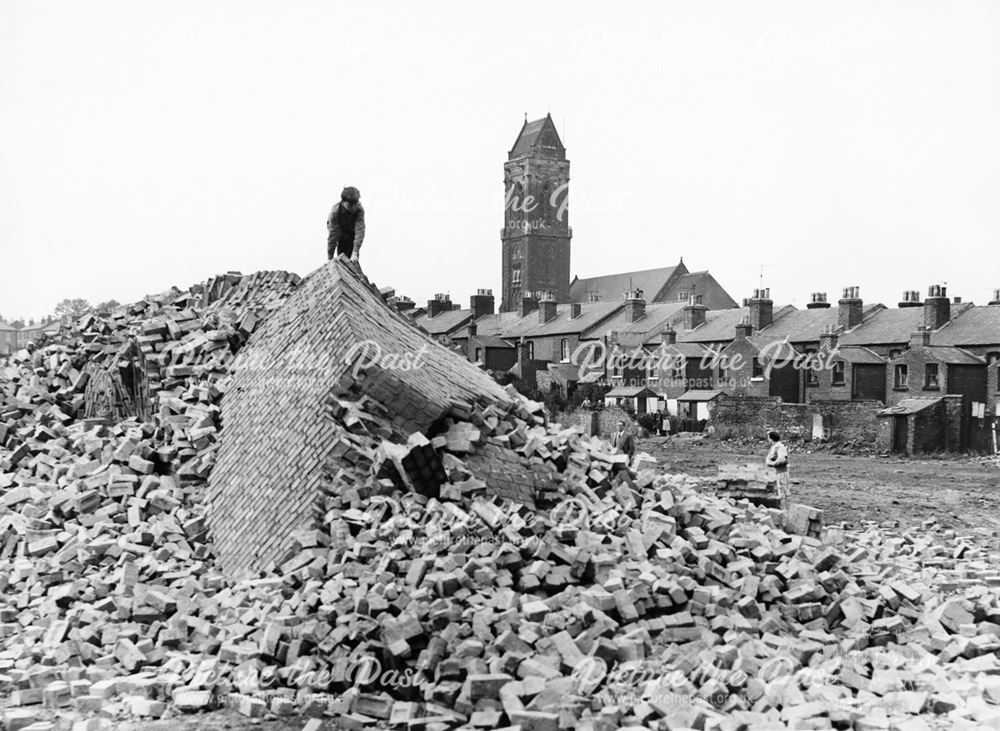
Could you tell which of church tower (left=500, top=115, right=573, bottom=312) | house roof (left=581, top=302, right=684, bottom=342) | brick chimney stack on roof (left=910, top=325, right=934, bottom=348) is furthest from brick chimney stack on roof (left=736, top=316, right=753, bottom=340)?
church tower (left=500, top=115, right=573, bottom=312)

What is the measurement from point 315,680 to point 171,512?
4.07 metres

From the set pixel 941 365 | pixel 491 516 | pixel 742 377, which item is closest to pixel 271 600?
pixel 491 516

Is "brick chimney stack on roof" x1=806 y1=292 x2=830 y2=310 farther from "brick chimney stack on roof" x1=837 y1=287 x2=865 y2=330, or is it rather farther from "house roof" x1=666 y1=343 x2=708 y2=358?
"house roof" x1=666 y1=343 x2=708 y2=358

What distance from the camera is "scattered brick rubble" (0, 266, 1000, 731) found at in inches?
300

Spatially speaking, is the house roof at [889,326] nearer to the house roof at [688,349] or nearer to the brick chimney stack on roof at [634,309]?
the house roof at [688,349]

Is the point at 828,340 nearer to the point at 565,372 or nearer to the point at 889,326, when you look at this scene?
the point at 889,326

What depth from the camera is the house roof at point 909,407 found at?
109ft

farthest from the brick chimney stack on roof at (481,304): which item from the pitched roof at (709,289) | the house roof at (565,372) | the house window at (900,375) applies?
the house window at (900,375)

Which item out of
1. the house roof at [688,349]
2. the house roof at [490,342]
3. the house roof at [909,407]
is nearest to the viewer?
the house roof at [909,407]

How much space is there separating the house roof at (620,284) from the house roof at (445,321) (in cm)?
1143

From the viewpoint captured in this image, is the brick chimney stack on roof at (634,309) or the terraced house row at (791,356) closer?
the terraced house row at (791,356)

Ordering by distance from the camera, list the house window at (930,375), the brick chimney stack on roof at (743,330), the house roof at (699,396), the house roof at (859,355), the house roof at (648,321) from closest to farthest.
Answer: the house window at (930,375)
the house roof at (859,355)
the house roof at (699,396)
the brick chimney stack on roof at (743,330)
the house roof at (648,321)

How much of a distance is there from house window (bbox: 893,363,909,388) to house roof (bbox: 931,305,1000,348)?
1.74 meters

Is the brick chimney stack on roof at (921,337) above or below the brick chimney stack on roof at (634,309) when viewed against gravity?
below
